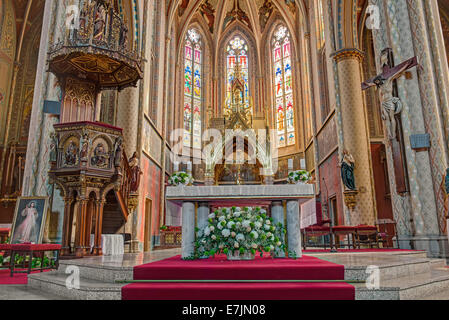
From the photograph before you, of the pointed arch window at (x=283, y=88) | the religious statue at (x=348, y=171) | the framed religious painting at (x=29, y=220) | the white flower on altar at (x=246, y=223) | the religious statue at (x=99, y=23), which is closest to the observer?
the white flower on altar at (x=246, y=223)

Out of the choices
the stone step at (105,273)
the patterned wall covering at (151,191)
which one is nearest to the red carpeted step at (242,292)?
the stone step at (105,273)

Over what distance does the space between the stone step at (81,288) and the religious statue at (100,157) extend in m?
3.02

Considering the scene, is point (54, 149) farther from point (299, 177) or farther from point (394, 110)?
point (394, 110)

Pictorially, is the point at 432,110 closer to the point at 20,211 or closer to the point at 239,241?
the point at 239,241

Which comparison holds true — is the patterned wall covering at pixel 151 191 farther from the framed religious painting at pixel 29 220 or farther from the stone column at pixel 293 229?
the stone column at pixel 293 229

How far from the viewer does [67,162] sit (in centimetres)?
686

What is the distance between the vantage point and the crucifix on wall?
7.54 meters

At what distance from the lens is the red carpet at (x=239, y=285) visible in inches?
132

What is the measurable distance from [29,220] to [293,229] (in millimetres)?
4853

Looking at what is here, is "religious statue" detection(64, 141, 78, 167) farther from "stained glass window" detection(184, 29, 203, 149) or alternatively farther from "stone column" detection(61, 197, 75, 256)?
"stained glass window" detection(184, 29, 203, 149)

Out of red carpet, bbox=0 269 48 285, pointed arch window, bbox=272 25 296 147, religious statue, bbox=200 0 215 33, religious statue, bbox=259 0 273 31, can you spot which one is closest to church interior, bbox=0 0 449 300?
red carpet, bbox=0 269 48 285

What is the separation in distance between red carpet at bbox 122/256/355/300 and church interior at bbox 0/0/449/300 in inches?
0.6
